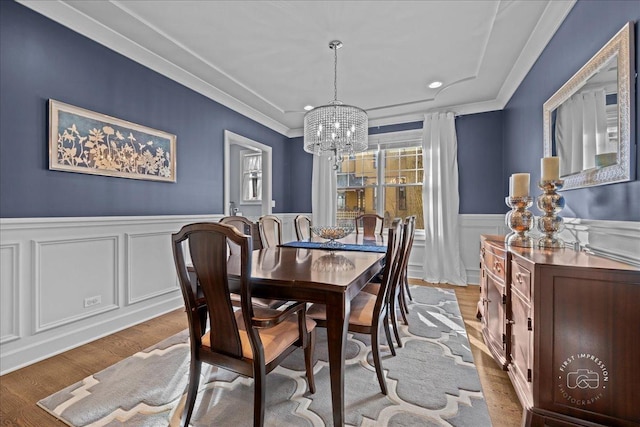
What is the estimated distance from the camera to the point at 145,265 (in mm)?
2904

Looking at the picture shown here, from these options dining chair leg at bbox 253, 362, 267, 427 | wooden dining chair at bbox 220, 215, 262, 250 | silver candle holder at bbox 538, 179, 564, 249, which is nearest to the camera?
dining chair leg at bbox 253, 362, 267, 427

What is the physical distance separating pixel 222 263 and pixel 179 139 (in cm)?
263

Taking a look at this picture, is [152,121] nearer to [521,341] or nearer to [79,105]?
[79,105]

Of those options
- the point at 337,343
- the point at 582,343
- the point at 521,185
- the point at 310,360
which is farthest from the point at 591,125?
the point at 310,360

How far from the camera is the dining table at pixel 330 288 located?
1358mm

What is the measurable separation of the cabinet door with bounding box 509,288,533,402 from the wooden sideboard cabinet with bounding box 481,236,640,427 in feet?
0.05

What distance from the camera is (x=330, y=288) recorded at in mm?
1359

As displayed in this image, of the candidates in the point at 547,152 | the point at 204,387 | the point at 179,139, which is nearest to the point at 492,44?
the point at 547,152

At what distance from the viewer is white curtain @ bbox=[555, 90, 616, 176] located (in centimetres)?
167

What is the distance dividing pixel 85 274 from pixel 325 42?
2.90 m

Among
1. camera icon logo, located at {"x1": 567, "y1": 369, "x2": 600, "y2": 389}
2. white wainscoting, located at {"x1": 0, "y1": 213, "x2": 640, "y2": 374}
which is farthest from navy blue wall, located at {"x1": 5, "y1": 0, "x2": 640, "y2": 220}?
camera icon logo, located at {"x1": 567, "y1": 369, "x2": 600, "y2": 389}

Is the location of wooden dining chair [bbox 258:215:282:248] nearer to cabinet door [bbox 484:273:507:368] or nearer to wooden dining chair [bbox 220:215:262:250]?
wooden dining chair [bbox 220:215:262:250]

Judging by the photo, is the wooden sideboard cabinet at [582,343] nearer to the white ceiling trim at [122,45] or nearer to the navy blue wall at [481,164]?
the navy blue wall at [481,164]

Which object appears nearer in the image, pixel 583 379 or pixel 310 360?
pixel 583 379
